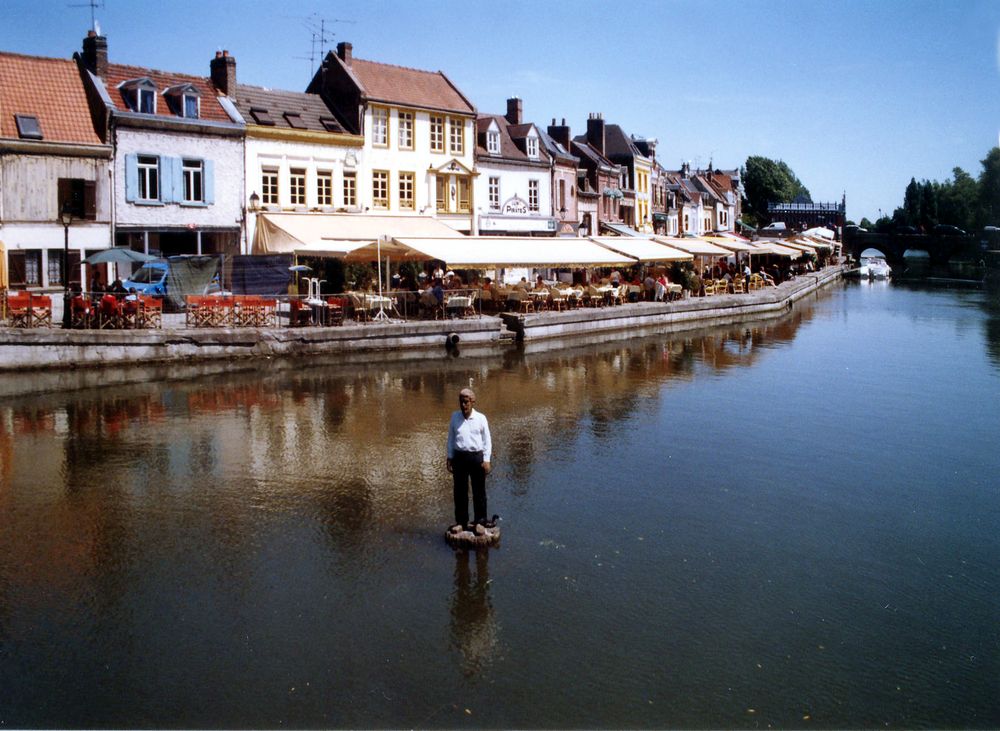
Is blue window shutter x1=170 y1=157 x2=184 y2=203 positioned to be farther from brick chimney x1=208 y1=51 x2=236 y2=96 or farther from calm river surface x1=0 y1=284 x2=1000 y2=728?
calm river surface x1=0 y1=284 x2=1000 y2=728

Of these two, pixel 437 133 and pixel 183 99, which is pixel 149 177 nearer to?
pixel 183 99

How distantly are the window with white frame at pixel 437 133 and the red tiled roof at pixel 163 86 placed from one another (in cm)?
974

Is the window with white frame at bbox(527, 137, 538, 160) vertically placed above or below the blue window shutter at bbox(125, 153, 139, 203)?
above

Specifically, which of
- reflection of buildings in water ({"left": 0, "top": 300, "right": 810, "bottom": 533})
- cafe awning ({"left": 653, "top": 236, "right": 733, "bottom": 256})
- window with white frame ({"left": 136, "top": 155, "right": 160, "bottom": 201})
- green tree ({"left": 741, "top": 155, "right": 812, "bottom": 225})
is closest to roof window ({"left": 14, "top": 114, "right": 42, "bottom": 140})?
window with white frame ({"left": 136, "top": 155, "right": 160, "bottom": 201})

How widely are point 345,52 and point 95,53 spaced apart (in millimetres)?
10195

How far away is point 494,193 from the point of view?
44.0 metres

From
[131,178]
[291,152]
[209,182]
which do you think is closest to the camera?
[131,178]

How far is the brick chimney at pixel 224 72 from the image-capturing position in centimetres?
3403

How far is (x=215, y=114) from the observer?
32906mm

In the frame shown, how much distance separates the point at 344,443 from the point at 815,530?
24.8 feet

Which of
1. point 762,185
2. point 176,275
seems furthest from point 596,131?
point 762,185

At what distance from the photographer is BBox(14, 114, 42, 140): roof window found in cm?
2811

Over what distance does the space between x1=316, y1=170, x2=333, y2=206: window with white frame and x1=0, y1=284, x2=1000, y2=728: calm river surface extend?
61.5ft

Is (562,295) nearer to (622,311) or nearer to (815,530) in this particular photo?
(622,311)
